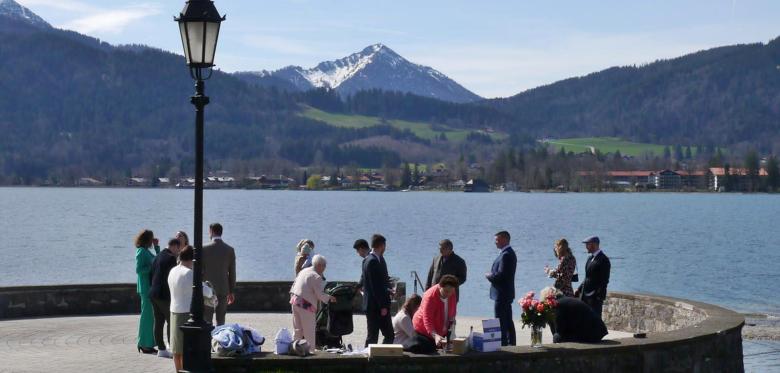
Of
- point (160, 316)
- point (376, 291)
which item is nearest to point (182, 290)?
point (160, 316)

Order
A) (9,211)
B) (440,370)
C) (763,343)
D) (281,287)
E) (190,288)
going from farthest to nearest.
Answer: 1. (9,211)
2. (763,343)
3. (281,287)
4. (190,288)
5. (440,370)

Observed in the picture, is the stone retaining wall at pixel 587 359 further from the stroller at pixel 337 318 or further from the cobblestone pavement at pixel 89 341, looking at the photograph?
the stroller at pixel 337 318

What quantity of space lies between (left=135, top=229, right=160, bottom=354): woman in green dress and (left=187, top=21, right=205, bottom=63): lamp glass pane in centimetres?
→ 427

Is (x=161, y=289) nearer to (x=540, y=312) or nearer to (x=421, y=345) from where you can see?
(x=421, y=345)

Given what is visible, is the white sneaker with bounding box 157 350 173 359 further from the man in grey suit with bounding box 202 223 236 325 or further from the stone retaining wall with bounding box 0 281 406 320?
the stone retaining wall with bounding box 0 281 406 320

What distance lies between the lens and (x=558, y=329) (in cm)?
1416

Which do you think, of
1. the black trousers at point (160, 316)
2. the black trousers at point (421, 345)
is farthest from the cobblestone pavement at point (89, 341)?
the black trousers at point (421, 345)

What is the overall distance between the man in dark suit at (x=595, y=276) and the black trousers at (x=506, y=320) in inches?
43.4

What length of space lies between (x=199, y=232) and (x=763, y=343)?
17.6 metres

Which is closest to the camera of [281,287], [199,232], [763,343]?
[199,232]

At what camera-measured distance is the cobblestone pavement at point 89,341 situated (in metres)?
14.6

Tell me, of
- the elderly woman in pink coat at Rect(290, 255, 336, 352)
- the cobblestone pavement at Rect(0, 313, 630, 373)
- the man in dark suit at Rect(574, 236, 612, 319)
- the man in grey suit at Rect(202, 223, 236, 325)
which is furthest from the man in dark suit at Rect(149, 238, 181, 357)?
the man in dark suit at Rect(574, 236, 612, 319)

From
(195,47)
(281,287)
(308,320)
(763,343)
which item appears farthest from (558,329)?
(763,343)

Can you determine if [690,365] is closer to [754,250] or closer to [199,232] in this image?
[199,232]
